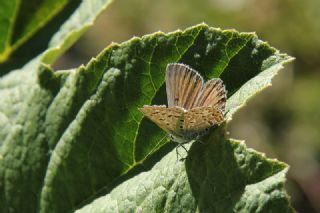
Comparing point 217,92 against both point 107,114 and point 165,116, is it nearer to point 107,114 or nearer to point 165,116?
point 165,116

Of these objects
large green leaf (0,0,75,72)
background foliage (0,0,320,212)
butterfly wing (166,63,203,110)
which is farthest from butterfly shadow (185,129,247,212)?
large green leaf (0,0,75,72)

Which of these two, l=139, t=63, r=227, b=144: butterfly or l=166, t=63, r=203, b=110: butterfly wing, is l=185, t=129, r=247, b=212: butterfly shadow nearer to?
l=139, t=63, r=227, b=144: butterfly

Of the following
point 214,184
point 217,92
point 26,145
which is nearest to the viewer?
point 214,184

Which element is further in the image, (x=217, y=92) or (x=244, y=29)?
(x=244, y=29)

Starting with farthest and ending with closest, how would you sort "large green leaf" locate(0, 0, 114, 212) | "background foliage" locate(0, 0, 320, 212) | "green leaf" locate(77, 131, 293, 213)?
"background foliage" locate(0, 0, 320, 212) → "large green leaf" locate(0, 0, 114, 212) → "green leaf" locate(77, 131, 293, 213)

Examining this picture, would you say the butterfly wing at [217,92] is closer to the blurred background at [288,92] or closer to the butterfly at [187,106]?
the butterfly at [187,106]

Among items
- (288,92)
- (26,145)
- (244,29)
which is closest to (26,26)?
(26,145)

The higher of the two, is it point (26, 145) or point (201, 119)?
point (201, 119)


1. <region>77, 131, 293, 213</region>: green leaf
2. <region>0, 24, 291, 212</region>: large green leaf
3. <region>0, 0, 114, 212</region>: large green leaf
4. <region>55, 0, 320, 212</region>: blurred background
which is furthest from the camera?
<region>55, 0, 320, 212</region>: blurred background
